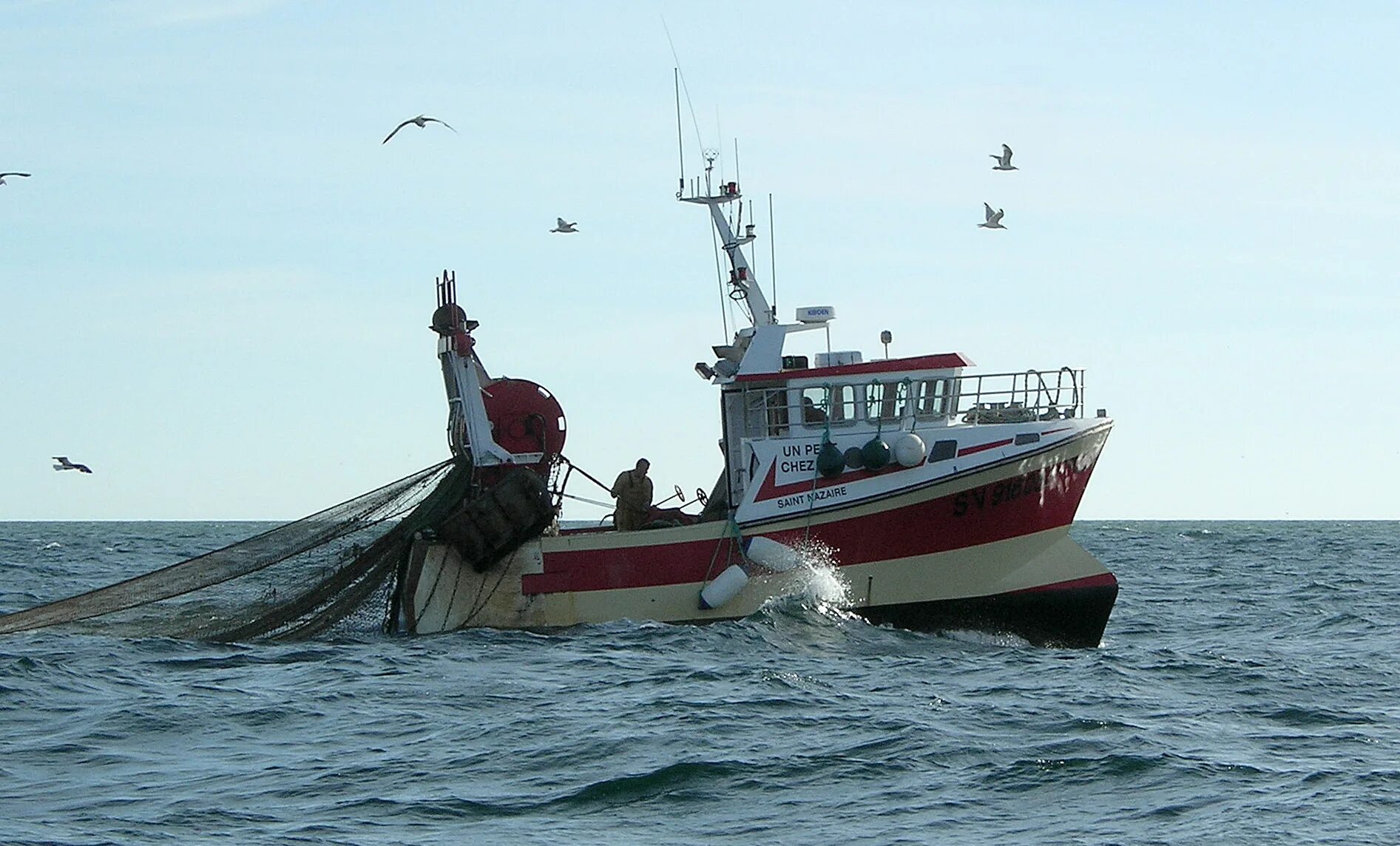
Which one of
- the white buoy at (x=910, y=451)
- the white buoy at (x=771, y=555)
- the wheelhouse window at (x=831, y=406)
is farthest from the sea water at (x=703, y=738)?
the wheelhouse window at (x=831, y=406)

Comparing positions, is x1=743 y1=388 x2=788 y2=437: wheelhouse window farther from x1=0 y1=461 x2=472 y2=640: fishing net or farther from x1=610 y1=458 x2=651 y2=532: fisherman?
x1=0 y1=461 x2=472 y2=640: fishing net

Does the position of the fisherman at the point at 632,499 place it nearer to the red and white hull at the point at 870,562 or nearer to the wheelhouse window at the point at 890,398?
the red and white hull at the point at 870,562

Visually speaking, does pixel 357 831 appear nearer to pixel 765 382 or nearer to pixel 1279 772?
pixel 1279 772

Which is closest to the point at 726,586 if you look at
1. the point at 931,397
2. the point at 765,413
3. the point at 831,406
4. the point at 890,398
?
the point at 765,413

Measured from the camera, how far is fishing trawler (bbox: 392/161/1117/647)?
22453 millimetres

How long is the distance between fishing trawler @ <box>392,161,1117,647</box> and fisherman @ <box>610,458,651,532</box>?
0.59 meters

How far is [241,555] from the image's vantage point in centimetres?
2311

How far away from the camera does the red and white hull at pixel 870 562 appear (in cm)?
2247

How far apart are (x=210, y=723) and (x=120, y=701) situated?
1.70 meters

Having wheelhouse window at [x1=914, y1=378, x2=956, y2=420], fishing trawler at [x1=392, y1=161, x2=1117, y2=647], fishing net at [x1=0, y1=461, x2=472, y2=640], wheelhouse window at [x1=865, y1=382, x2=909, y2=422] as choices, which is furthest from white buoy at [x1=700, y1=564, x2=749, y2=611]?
fishing net at [x1=0, y1=461, x2=472, y2=640]

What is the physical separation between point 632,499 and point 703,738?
28.8ft

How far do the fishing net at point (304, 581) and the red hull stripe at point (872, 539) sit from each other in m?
2.02

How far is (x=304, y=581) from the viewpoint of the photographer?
79.1ft

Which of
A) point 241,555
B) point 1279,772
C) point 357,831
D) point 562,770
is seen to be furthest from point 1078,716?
point 241,555
